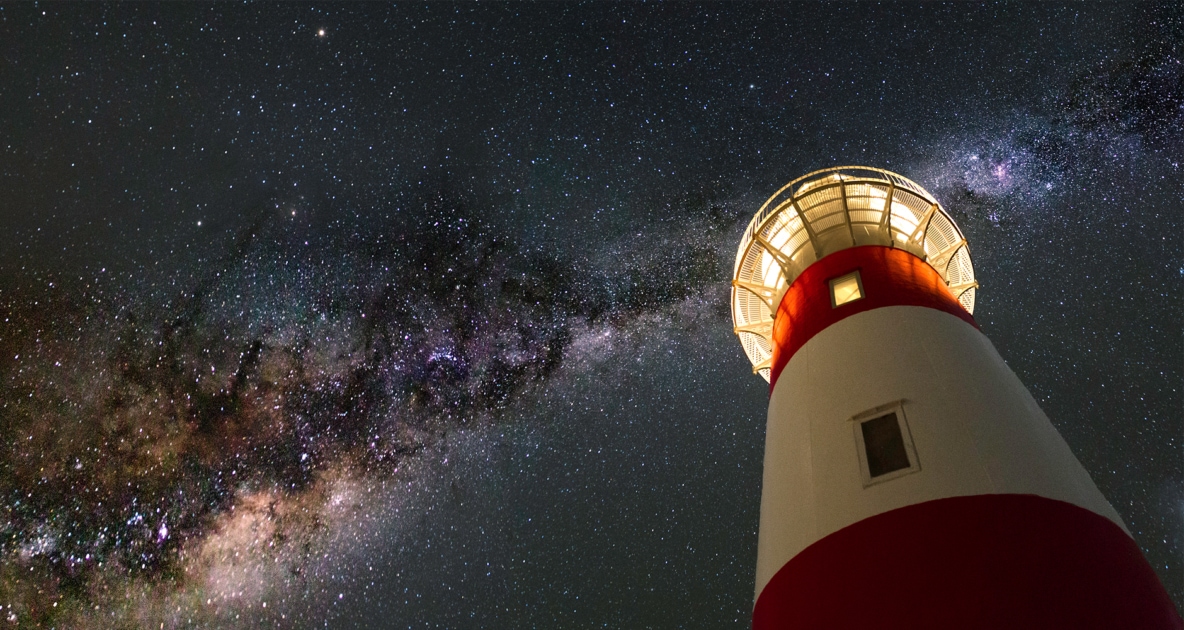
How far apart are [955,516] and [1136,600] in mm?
1293

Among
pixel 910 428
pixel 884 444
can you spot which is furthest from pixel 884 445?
pixel 910 428

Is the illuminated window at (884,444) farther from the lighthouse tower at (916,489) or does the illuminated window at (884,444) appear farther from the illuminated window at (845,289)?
the illuminated window at (845,289)

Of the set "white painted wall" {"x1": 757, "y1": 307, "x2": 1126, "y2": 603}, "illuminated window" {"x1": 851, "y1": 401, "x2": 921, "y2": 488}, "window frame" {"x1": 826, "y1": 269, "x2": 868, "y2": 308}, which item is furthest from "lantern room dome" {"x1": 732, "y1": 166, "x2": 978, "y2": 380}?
"illuminated window" {"x1": 851, "y1": 401, "x2": 921, "y2": 488}

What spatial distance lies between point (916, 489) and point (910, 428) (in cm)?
73

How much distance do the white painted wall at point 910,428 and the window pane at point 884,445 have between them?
133 millimetres

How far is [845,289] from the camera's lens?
9.13 meters

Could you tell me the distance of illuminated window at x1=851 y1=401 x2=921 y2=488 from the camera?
20.0 ft

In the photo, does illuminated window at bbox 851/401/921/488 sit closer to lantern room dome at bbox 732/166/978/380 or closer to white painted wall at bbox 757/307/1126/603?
white painted wall at bbox 757/307/1126/603

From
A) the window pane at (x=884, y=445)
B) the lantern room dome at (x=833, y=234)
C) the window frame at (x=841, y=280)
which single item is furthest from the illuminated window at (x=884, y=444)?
the lantern room dome at (x=833, y=234)

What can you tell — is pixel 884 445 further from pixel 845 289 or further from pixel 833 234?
pixel 833 234

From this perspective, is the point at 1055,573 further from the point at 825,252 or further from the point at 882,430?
the point at 825,252

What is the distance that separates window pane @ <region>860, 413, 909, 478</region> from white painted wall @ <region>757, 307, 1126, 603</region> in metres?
0.13

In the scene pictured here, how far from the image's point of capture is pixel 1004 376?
736 cm

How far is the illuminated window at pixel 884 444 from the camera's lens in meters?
6.09
